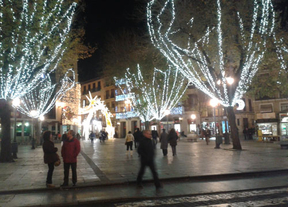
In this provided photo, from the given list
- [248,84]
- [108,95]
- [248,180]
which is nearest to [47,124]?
[108,95]

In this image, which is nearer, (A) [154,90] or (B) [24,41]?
(B) [24,41]

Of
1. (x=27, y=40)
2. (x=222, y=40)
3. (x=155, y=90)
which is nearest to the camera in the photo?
(x=27, y=40)

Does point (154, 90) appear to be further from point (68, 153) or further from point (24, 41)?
point (68, 153)

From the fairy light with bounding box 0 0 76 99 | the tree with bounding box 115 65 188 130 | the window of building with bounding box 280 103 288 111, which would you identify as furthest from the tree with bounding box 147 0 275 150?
the window of building with bounding box 280 103 288 111

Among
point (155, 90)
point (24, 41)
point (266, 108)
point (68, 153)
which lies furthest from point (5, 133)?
point (266, 108)

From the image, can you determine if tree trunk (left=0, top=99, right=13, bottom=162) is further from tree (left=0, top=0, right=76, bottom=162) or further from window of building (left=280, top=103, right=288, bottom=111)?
window of building (left=280, top=103, right=288, bottom=111)

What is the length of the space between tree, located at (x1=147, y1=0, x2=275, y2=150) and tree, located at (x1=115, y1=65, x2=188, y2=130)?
37.4ft

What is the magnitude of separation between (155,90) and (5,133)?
21.3 meters

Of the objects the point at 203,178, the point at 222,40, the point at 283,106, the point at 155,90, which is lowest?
the point at 203,178

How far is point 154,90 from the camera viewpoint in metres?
33.6

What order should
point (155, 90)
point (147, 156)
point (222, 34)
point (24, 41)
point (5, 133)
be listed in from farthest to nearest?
point (155, 90), point (222, 34), point (5, 133), point (24, 41), point (147, 156)

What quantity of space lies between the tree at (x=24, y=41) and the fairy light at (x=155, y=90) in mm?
16954

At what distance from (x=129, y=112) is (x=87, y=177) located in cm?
4702

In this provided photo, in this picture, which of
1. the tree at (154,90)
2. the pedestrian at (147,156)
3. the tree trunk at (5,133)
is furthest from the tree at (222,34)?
the tree at (154,90)
